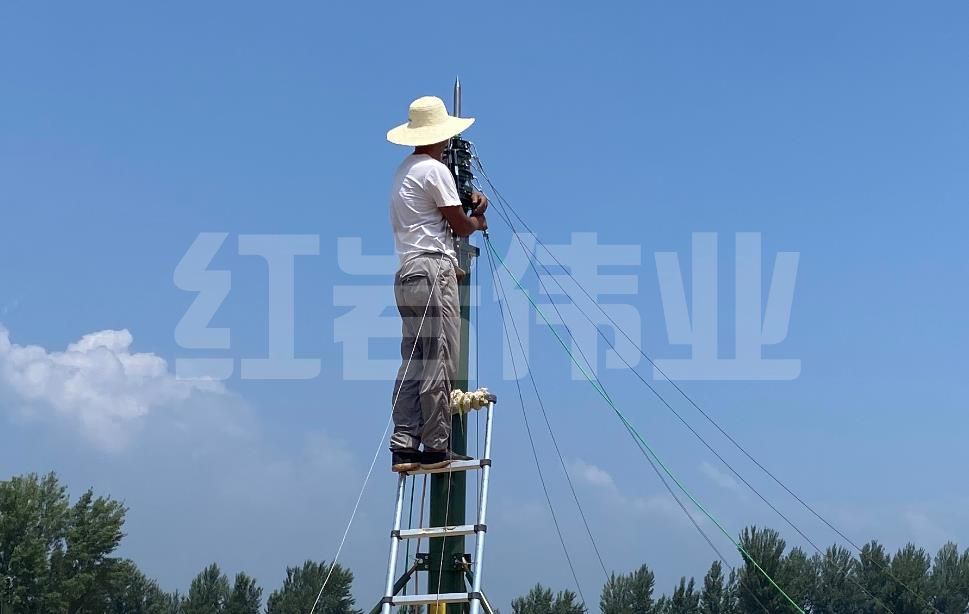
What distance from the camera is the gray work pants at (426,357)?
838cm

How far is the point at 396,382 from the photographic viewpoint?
8.58 meters

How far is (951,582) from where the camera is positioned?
40562 millimetres

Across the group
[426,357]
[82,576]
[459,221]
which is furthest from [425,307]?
[82,576]

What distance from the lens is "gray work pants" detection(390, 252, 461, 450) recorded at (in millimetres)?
8375

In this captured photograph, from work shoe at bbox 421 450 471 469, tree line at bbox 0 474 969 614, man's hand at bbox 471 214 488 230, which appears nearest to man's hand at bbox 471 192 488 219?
man's hand at bbox 471 214 488 230

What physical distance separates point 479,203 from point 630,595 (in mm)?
34858

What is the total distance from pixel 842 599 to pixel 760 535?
199 inches

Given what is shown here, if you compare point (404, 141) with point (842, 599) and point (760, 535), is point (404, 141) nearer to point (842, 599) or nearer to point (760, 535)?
point (760, 535)

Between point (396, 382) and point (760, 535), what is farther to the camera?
point (760, 535)

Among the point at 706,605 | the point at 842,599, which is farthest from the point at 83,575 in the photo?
the point at 842,599

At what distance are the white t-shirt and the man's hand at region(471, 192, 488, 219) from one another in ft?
1.93

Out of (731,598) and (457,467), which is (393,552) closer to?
(457,467)

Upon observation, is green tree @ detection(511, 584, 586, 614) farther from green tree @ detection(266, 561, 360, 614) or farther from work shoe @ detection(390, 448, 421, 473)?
work shoe @ detection(390, 448, 421, 473)

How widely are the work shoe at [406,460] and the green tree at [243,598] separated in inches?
1432
